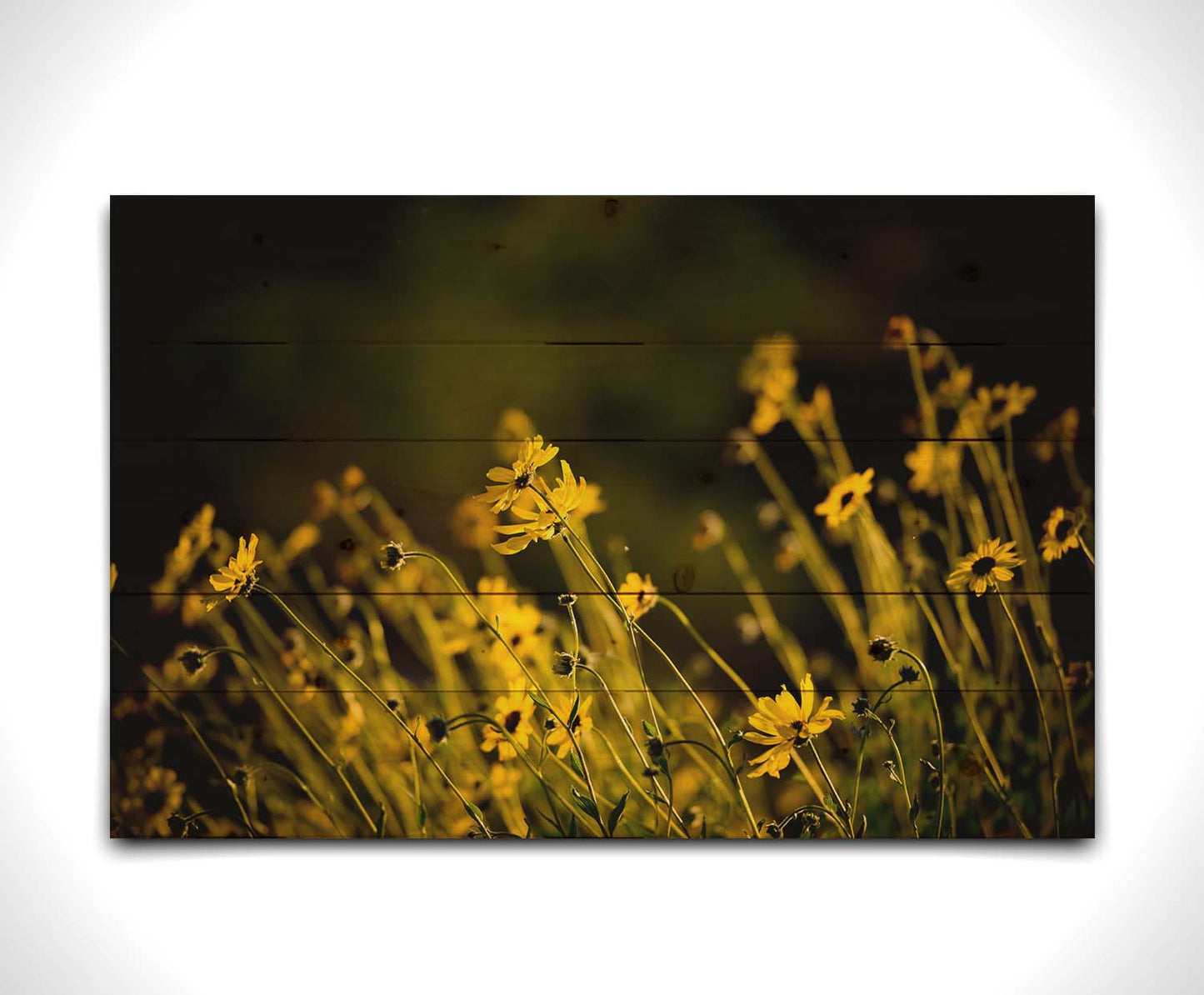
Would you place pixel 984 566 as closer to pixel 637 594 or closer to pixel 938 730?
pixel 938 730

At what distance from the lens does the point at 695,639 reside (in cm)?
149

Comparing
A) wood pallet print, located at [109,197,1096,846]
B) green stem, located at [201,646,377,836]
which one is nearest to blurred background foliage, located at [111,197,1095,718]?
wood pallet print, located at [109,197,1096,846]

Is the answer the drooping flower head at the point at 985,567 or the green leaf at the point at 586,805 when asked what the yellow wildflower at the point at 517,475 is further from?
the drooping flower head at the point at 985,567

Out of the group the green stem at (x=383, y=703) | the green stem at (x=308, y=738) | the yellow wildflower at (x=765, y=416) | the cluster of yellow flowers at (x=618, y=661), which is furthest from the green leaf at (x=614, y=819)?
the yellow wildflower at (x=765, y=416)

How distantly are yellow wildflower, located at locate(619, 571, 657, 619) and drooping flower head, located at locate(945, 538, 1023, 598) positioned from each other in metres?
0.44

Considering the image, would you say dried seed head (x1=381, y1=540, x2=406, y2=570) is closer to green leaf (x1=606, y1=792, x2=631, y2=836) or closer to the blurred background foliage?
the blurred background foliage

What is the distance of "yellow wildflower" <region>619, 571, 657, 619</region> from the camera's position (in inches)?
58.8
